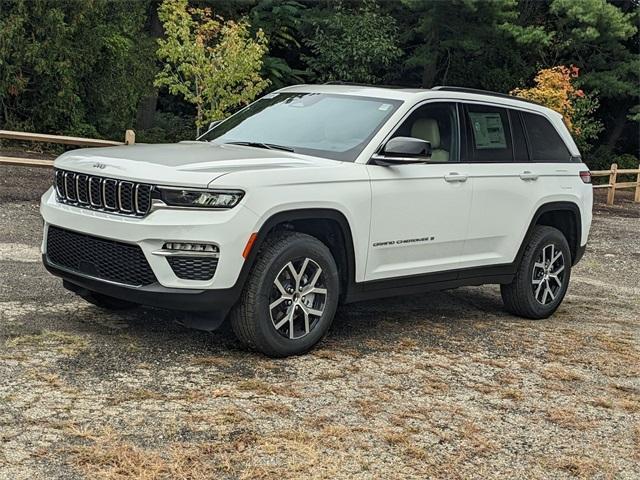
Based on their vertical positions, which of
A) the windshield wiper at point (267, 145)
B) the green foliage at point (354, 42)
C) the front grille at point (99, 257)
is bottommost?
the front grille at point (99, 257)

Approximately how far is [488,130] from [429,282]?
1460 millimetres

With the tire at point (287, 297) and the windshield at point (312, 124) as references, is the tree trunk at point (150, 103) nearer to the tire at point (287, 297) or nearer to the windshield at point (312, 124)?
the windshield at point (312, 124)

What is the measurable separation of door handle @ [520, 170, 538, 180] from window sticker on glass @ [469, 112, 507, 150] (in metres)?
0.28

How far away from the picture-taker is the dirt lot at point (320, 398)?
13.0ft

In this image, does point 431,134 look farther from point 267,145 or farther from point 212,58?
point 212,58

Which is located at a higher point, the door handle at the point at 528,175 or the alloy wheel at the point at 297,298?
the door handle at the point at 528,175

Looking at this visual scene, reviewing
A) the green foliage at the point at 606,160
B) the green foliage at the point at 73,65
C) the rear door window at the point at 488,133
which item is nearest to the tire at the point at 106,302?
the rear door window at the point at 488,133

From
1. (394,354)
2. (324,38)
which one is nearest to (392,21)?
(324,38)

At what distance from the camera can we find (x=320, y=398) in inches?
191

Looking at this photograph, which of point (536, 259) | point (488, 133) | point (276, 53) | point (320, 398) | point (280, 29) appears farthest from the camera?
point (276, 53)

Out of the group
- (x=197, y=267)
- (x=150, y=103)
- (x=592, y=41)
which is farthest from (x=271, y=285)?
(x=592, y=41)

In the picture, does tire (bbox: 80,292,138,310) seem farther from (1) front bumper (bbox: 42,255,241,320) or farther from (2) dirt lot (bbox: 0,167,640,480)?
(1) front bumper (bbox: 42,255,241,320)

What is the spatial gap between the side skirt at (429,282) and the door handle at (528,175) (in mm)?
723

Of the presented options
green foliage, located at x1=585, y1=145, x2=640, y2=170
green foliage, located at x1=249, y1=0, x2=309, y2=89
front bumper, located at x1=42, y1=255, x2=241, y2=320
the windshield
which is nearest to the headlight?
front bumper, located at x1=42, y1=255, x2=241, y2=320
